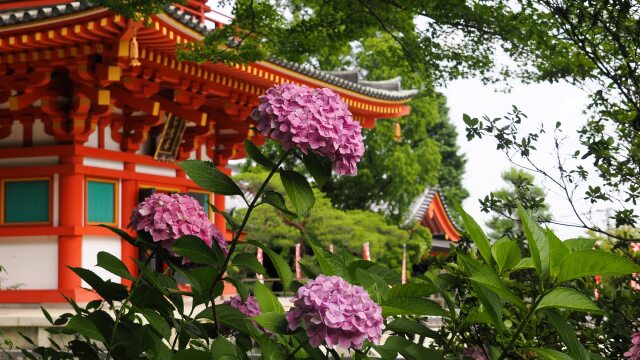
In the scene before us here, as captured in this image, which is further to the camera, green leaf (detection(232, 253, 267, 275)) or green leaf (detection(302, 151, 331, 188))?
green leaf (detection(232, 253, 267, 275))

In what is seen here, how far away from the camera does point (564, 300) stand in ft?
5.33

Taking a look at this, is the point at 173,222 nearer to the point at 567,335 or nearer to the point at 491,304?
the point at 491,304

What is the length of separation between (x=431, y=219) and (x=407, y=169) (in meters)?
3.52

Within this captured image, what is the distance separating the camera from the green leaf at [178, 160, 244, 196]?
6.00 feet

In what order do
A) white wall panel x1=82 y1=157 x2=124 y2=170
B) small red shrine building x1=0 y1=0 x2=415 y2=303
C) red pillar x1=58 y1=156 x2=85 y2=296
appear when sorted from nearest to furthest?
small red shrine building x1=0 y1=0 x2=415 y2=303
red pillar x1=58 y1=156 x2=85 y2=296
white wall panel x1=82 y1=157 x2=124 y2=170

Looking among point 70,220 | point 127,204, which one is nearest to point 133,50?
point 70,220

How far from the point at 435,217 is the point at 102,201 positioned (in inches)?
757

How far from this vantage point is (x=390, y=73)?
1064 inches

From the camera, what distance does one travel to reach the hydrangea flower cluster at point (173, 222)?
2.25m

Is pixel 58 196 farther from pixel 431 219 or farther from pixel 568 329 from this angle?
pixel 431 219

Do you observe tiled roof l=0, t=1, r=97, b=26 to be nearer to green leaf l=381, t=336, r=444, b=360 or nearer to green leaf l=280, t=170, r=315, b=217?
green leaf l=280, t=170, r=315, b=217

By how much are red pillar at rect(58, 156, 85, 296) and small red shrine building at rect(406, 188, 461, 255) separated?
→ 16511 millimetres

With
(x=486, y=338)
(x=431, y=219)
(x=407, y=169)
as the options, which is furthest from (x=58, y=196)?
(x=431, y=219)

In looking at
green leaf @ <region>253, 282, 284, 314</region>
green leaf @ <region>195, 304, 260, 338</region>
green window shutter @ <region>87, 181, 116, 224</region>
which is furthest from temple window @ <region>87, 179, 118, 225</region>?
green leaf @ <region>253, 282, 284, 314</region>
